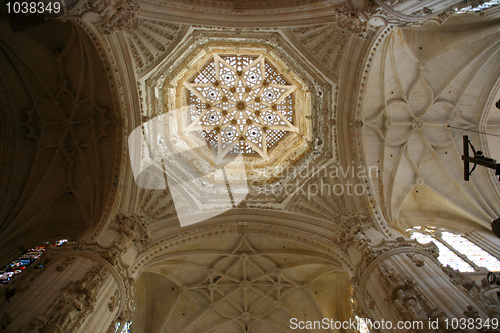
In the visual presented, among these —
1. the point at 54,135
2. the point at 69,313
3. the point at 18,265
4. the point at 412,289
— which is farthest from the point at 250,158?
the point at 69,313

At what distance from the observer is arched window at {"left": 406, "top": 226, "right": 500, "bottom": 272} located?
12.4m

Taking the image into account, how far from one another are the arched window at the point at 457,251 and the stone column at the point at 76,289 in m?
9.99

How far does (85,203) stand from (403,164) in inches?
544

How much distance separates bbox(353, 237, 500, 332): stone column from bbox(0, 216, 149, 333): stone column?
673 cm

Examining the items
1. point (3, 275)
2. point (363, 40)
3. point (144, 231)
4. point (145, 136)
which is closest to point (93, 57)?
point (145, 136)

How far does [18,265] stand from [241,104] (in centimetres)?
1164

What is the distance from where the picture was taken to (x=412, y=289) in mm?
8055

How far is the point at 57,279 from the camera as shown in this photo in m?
8.26

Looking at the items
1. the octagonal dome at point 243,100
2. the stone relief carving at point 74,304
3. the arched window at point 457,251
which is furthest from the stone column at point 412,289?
the stone relief carving at point 74,304

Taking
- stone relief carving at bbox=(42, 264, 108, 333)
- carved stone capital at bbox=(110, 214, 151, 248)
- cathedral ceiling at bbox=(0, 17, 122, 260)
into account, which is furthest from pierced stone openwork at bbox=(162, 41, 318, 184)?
stone relief carving at bbox=(42, 264, 108, 333)

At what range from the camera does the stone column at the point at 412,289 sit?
7.09 metres

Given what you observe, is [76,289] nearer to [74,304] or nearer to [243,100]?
[74,304]

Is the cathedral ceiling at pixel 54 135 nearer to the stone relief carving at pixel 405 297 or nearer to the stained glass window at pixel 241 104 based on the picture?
the stained glass window at pixel 241 104

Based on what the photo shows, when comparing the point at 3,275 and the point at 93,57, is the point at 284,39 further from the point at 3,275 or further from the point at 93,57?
the point at 3,275
